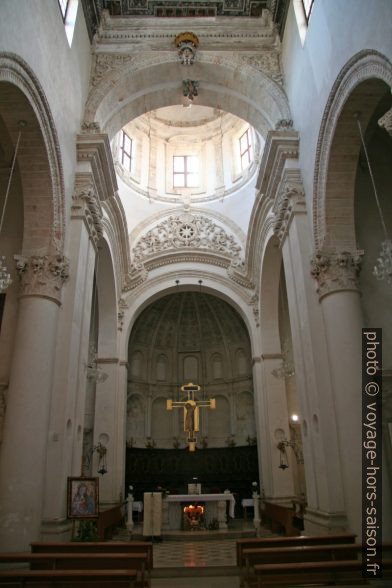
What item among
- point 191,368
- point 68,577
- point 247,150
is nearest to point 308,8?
point 247,150

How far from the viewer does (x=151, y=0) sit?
523 inches

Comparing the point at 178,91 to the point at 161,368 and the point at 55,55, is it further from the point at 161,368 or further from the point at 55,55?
the point at 161,368

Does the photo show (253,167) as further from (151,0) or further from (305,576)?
(305,576)

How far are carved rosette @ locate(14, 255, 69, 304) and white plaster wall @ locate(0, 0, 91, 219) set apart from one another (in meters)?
1.81

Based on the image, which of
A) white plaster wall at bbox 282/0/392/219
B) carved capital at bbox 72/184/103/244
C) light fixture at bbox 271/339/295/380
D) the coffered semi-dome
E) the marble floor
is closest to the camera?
white plaster wall at bbox 282/0/392/219

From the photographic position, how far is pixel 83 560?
623 cm

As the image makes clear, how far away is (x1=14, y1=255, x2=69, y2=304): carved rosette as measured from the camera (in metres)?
9.02

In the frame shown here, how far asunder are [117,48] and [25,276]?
26.4 ft

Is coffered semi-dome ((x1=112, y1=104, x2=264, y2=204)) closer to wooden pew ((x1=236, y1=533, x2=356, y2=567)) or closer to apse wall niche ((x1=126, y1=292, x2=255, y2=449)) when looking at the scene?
apse wall niche ((x1=126, y1=292, x2=255, y2=449))

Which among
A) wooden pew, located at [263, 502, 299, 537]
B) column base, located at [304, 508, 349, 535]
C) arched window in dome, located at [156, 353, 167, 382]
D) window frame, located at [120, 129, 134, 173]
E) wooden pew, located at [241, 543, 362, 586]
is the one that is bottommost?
wooden pew, located at [263, 502, 299, 537]

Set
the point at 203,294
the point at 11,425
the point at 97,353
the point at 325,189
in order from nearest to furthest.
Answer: the point at 11,425, the point at 325,189, the point at 97,353, the point at 203,294

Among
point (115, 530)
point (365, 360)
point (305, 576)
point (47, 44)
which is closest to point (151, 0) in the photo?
point (47, 44)

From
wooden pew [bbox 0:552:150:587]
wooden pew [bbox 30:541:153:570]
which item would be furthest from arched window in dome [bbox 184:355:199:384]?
wooden pew [bbox 0:552:150:587]

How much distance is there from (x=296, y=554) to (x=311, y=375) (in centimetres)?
365
